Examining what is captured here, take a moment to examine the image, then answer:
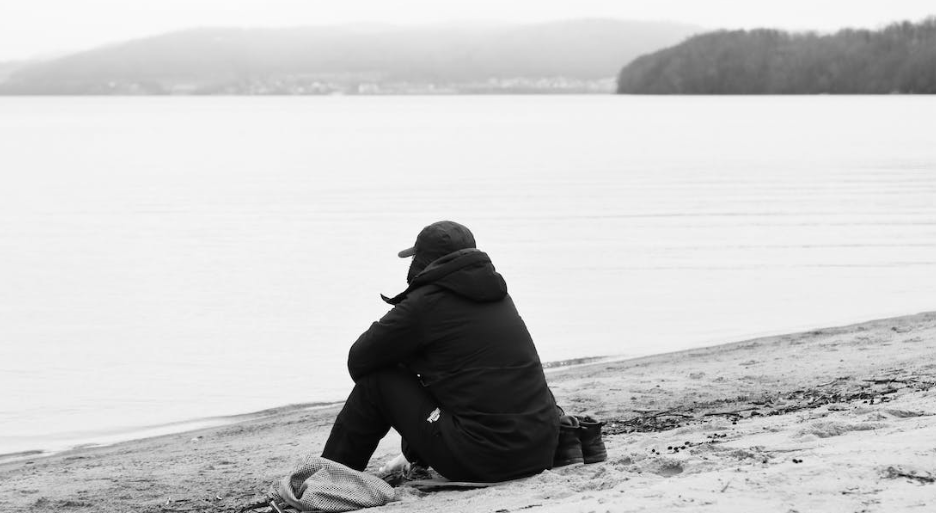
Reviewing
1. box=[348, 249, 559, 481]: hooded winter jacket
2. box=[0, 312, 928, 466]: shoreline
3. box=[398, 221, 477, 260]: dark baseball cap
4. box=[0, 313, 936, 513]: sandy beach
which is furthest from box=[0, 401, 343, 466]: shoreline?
box=[398, 221, 477, 260]: dark baseball cap

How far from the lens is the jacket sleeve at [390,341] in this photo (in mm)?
5312

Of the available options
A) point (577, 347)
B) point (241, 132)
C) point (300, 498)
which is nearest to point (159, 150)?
point (241, 132)

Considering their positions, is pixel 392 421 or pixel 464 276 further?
pixel 392 421

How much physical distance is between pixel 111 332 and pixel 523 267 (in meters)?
7.44

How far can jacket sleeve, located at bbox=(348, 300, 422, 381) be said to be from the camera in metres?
5.31

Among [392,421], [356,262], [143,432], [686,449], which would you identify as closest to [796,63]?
[356,262]

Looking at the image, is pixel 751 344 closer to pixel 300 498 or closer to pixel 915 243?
pixel 300 498

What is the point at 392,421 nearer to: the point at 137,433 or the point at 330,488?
the point at 330,488

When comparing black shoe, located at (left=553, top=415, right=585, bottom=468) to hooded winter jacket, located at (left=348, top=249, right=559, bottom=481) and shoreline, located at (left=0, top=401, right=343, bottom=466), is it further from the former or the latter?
shoreline, located at (left=0, top=401, right=343, bottom=466)

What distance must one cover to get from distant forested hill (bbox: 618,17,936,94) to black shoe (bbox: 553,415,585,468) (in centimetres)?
15645

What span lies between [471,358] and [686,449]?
1.37 metres

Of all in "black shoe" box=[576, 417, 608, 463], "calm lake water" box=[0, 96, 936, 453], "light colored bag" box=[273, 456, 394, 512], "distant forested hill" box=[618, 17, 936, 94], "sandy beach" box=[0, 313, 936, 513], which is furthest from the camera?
"distant forested hill" box=[618, 17, 936, 94]

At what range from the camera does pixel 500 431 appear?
5418 millimetres

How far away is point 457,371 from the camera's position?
17.6 feet
